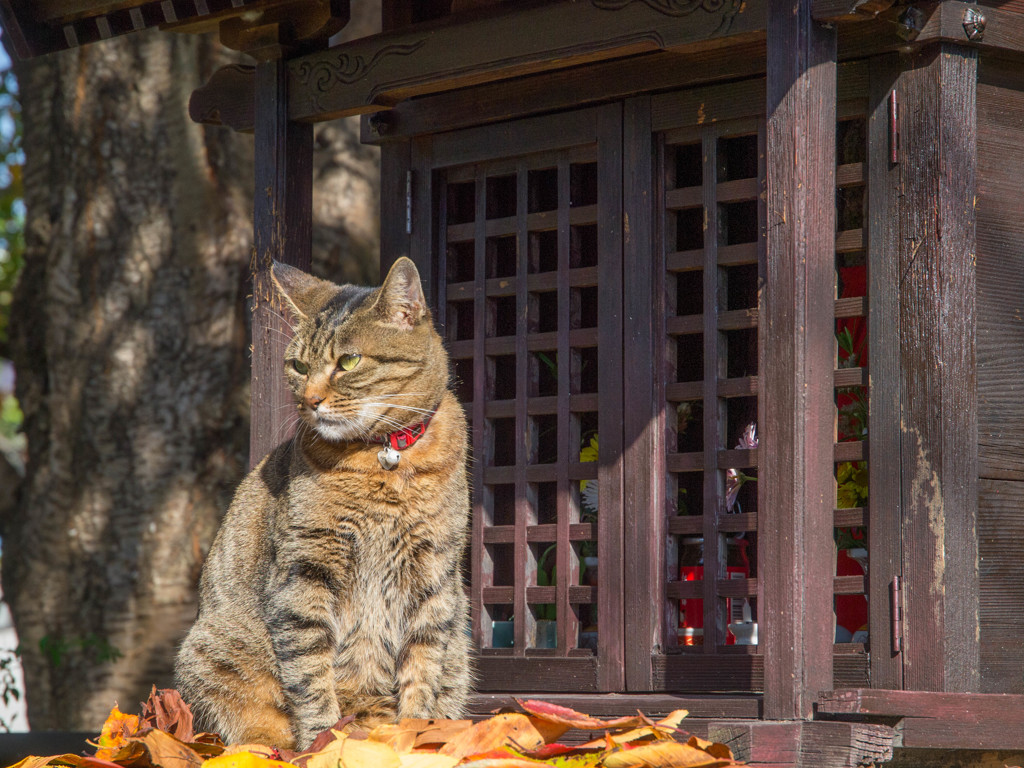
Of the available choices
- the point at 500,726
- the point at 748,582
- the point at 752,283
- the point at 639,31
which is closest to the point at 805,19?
the point at 639,31

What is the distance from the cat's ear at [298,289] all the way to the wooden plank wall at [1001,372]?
76.0 inches

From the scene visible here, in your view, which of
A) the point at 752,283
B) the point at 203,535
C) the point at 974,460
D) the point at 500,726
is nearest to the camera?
the point at 500,726

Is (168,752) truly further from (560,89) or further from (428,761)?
(560,89)

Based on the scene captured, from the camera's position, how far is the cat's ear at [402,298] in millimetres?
3486

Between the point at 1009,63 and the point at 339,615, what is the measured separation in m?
2.45

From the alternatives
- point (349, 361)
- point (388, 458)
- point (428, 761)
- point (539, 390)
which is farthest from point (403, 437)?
point (428, 761)

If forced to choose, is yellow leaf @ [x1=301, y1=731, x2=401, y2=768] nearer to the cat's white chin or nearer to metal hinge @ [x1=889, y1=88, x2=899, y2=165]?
the cat's white chin

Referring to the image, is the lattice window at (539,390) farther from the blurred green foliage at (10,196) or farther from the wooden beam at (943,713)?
the blurred green foliage at (10,196)

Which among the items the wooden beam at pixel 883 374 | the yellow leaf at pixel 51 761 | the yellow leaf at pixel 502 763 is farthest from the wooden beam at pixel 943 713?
the yellow leaf at pixel 51 761

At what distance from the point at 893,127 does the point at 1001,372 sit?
29.3 inches

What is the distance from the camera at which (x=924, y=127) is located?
3416mm

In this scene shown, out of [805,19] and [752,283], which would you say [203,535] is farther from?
[805,19]

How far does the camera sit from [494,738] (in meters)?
2.70

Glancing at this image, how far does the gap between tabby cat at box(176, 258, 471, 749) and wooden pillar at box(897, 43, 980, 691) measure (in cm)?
127
